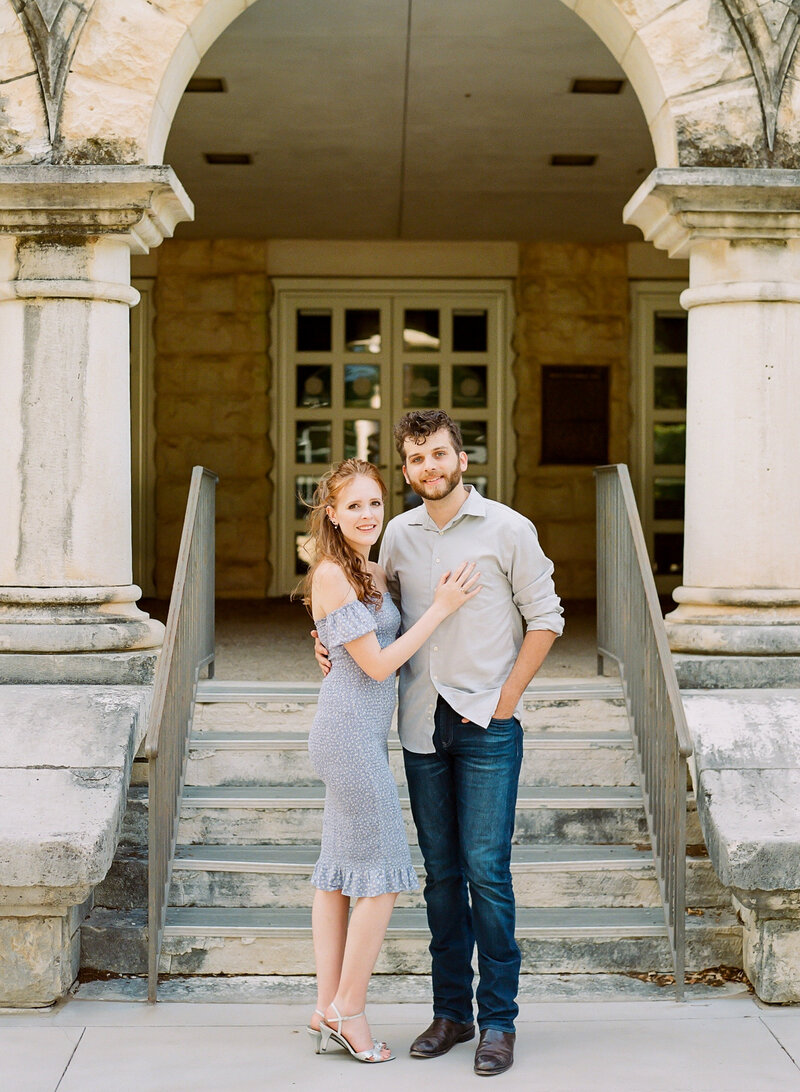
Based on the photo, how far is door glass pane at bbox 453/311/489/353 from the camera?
397 inches

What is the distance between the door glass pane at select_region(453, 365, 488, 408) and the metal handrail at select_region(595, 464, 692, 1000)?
4725mm

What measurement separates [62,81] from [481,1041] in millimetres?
3541

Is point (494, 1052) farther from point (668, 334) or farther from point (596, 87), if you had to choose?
point (668, 334)

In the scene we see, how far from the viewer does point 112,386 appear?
4.66 metres

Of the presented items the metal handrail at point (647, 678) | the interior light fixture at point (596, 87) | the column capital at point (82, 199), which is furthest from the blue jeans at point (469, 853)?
the interior light fixture at point (596, 87)

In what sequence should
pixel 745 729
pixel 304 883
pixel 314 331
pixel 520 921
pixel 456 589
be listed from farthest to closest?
1. pixel 314 331
2. pixel 745 729
3. pixel 304 883
4. pixel 520 921
5. pixel 456 589

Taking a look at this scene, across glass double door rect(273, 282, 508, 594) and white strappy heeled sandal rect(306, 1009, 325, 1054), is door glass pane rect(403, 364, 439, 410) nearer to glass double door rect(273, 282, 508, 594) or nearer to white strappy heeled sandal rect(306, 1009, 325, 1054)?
glass double door rect(273, 282, 508, 594)

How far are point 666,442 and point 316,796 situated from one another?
21.0ft

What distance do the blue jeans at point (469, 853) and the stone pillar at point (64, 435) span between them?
165cm

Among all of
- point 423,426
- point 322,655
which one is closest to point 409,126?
point 423,426

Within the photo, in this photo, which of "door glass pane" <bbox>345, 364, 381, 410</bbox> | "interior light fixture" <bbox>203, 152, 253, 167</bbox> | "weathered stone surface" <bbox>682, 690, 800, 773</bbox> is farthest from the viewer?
"door glass pane" <bbox>345, 364, 381, 410</bbox>

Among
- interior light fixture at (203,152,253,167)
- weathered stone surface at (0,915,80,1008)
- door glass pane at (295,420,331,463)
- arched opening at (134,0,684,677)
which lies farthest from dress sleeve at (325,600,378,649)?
door glass pane at (295,420,331,463)

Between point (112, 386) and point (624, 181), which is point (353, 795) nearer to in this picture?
point (112, 386)

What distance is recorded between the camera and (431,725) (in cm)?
325
